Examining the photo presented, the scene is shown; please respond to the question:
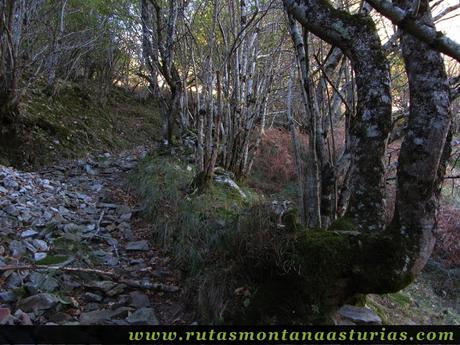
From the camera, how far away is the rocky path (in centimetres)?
291

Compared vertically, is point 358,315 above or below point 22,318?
above

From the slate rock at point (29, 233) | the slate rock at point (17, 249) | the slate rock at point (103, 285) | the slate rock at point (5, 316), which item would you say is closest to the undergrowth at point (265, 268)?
the slate rock at point (103, 285)

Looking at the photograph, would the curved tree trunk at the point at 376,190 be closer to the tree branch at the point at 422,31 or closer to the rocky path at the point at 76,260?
the tree branch at the point at 422,31

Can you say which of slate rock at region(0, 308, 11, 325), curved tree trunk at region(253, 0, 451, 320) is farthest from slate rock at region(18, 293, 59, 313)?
curved tree trunk at region(253, 0, 451, 320)

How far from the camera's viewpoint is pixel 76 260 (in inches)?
145

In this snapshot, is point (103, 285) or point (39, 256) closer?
point (103, 285)

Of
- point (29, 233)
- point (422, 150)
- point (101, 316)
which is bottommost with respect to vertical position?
point (101, 316)

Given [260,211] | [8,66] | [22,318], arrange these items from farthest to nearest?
[8,66] → [260,211] → [22,318]

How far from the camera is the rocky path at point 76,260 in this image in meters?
2.91

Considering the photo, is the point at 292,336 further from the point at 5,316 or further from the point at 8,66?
the point at 8,66

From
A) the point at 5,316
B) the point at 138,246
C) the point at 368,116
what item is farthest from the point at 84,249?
the point at 368,116

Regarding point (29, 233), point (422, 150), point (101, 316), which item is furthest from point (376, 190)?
point (29, 233)

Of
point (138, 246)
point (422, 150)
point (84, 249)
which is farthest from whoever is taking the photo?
point (138, 246)

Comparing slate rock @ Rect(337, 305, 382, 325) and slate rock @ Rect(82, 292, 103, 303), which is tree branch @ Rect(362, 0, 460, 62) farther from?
slate rock @ Rect(82, 292, 103, 303)
